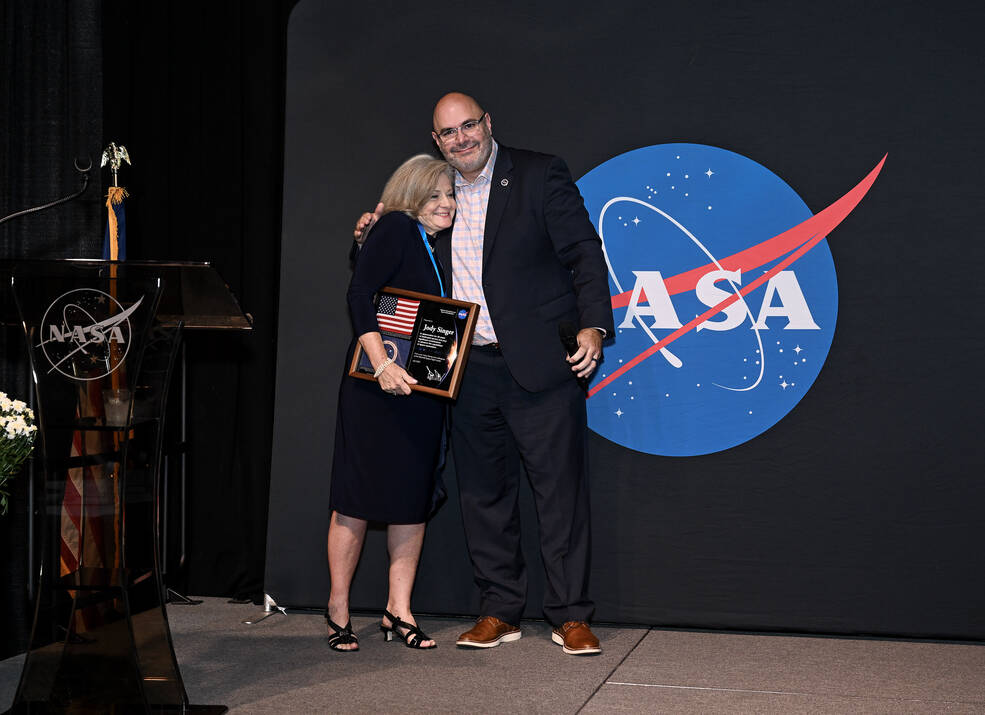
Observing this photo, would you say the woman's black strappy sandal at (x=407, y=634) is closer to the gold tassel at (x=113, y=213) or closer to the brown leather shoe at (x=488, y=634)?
the brown leather shoe at (x=488, y=634)

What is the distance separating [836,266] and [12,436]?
2.72m

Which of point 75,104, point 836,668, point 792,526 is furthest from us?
point 75,104

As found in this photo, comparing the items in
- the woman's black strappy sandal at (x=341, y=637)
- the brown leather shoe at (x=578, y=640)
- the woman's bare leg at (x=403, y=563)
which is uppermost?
the woman's bare leg at (x=403, y=563)

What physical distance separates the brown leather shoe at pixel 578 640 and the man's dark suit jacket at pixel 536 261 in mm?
817

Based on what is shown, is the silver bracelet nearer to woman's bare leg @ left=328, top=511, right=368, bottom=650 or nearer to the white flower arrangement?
woman's bare leg @ left=328, top=511, right=368, bottom=650

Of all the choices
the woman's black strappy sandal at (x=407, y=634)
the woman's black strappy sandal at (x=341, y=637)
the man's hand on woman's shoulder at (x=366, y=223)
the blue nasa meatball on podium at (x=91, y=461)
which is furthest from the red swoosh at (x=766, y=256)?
the blue nasa meatball on podium at (x=91, y=461)

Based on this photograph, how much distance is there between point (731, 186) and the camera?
3723 millimetres

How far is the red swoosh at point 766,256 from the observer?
363 cm

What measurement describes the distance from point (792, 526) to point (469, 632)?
3.97 ft

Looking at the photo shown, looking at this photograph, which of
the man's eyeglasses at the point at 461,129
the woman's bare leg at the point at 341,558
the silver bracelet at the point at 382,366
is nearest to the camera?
the silver bracelet at the point at 382,366

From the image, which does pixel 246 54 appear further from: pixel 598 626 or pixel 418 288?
pixel 598 626

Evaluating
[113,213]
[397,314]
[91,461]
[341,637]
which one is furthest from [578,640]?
[113,213]

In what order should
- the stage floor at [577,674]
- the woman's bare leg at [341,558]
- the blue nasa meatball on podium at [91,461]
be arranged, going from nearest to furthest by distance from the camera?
the blue nasa meatball on podium at [91,461]
the stage floor at [577,674]
the woman's bare leg at [341,558]

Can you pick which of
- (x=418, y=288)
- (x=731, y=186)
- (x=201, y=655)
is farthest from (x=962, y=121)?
(x=201, y=655)
